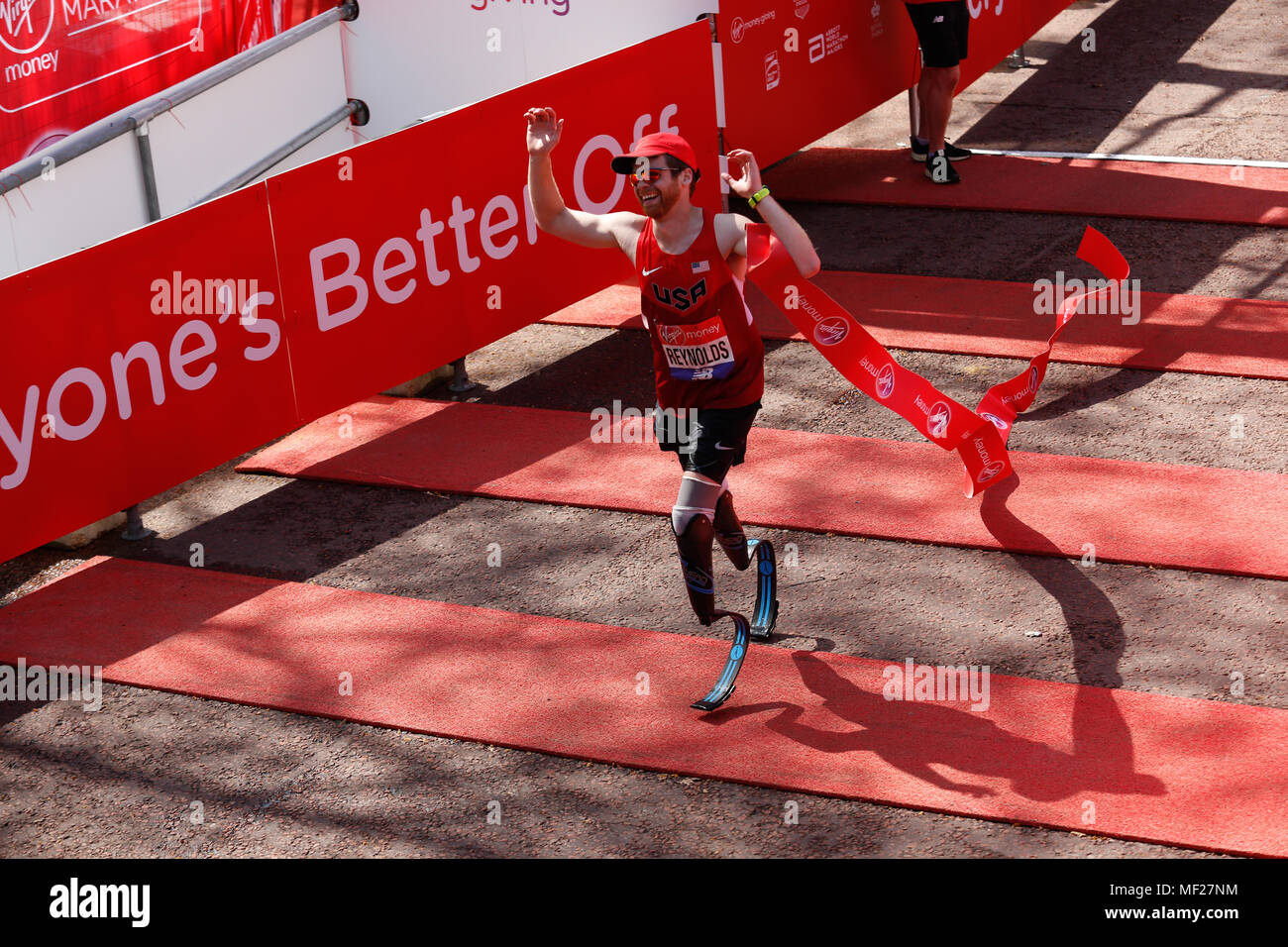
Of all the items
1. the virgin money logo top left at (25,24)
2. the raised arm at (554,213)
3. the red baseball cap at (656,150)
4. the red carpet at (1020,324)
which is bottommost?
the red carpet at (1020,324)

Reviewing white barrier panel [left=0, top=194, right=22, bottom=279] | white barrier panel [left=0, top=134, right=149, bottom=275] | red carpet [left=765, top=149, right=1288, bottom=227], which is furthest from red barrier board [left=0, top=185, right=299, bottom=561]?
red carpet [left=765, top=149, right=1288, bottom=227]

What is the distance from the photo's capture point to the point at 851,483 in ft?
28.5

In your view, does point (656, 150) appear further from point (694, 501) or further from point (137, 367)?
point (137, 367)

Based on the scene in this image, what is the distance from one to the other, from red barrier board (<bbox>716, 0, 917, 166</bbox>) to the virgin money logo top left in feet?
16.0

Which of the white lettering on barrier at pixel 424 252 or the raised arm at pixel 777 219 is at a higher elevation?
the raised arm at pixel 777 219

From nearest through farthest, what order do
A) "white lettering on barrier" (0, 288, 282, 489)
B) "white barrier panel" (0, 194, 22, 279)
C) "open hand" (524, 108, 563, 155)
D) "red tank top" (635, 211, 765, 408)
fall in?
"red tank top" (635, 211, 765, 408), "open hand" (524, 108, 563, 155), "white lettering on barrier" (0, 288, 282, 489), "white barrier panel" (0, 194, 22, 279)

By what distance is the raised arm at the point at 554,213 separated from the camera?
6738mm

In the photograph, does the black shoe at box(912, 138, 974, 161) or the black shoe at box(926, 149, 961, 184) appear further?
the black shoe at box(912, 138, 974, 161)

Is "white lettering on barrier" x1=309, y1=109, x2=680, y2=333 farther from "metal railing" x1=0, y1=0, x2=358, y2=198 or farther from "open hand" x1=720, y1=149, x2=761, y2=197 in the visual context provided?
"metal railing" x1=0, y1=0, x2=358, y2=198

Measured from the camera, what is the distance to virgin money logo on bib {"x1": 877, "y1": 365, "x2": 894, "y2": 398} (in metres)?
9.16

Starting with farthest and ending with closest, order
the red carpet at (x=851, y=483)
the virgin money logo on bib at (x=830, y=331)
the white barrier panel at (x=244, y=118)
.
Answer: the white barrier panel at (x=244, y=118), the virgin money logo on bib at (x=830, y=331), the red carpet at (x=851, y=483)

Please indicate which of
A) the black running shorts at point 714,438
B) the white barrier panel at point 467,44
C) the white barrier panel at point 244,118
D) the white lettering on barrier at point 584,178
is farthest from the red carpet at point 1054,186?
the black running shorts at point 714,438

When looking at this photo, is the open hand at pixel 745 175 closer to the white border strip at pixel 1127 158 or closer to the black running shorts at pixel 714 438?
the black running shorts at pixel 714 438

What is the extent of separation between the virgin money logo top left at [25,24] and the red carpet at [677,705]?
4.63 meters
